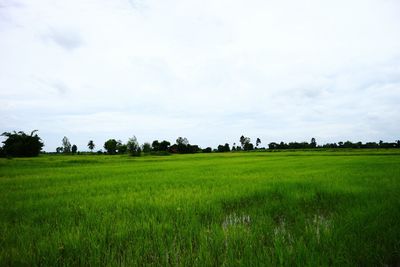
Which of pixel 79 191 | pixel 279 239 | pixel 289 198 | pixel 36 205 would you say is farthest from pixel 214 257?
pixel 79 191

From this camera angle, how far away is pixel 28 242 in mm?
3719

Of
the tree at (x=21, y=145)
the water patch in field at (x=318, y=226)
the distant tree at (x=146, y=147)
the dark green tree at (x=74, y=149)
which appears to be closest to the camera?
the water patch in field at (x=318, y=226)

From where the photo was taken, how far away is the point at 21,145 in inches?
2046

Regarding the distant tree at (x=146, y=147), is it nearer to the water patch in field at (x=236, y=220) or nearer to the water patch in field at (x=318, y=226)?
the water patch in field at (x=236, y=220)

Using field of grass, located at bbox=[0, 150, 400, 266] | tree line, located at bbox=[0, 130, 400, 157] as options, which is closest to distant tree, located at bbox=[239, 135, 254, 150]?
tree line, located at bbox=[0, 130, 400, 157]

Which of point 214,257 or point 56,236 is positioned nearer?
point 214,257

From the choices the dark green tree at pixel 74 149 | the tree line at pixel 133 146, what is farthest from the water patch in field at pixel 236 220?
the dark green tree at pixel 74 149

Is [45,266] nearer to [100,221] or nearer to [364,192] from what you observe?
[100,221]

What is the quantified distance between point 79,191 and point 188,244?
250 inches

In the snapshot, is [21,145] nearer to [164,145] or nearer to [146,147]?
[146,147]

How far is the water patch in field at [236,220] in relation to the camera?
482cm

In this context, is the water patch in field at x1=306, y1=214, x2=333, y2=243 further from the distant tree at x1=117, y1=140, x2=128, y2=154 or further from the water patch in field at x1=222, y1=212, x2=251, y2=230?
the distant tree at x1=117, y1=140, x2=128, y2=154

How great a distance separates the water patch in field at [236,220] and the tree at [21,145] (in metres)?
58.9

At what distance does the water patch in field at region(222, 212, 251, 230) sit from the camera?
4.82 meters
